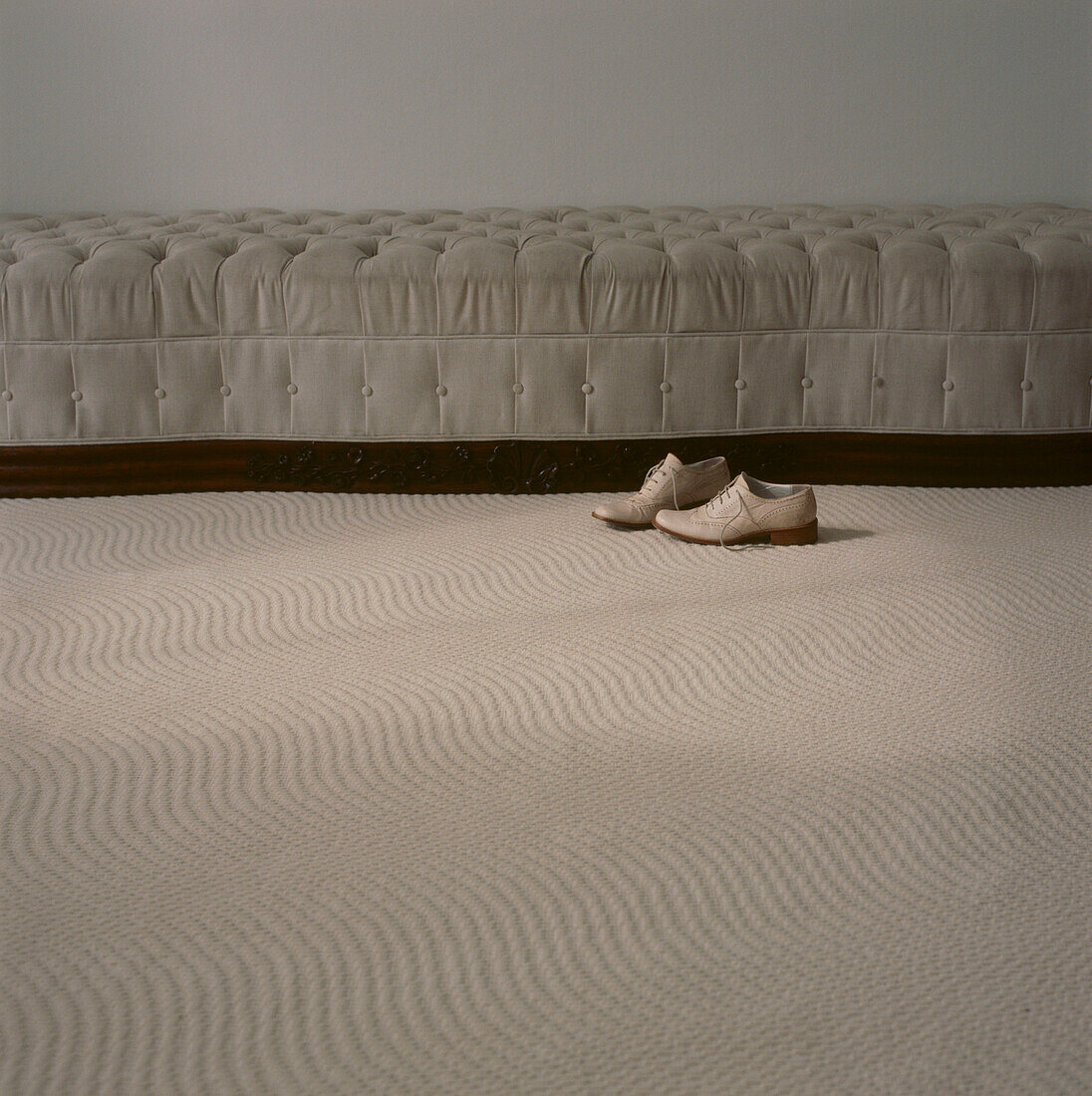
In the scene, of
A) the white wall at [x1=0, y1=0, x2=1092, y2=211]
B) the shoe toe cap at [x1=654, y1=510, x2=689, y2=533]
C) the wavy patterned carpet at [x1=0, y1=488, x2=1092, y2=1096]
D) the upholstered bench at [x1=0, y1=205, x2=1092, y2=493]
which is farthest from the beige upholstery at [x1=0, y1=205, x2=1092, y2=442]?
the white wall at [x1=0, y1=0, x2=1092, y2=211]

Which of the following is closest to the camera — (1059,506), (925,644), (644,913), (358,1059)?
(358,1059)

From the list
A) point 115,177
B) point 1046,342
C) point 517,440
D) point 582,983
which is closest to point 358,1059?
point 582,983

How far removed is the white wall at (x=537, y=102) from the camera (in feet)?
10.2

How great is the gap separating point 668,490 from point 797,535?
231 mm

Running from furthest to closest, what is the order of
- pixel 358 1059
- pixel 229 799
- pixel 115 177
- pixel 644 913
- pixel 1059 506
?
pixel 115 177 → pixel 1059 506 → pixel 229 799 → pixel 644 913 → pixel 358 1059

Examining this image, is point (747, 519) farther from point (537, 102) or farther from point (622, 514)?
point (537, 102)

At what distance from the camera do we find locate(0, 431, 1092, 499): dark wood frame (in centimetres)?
196

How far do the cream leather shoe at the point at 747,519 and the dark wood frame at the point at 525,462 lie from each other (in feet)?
0.84

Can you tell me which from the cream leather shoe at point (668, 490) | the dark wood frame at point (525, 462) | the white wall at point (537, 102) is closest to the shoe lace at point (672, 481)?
the cream leather shoe at point (668, 490)

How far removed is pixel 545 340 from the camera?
6.31 ft

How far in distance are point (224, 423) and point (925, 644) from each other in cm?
128

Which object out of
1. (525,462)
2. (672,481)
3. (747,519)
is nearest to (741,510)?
(747,519)

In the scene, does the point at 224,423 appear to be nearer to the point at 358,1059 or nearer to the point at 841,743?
the point at 841,743

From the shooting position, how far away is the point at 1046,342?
6.29ft
